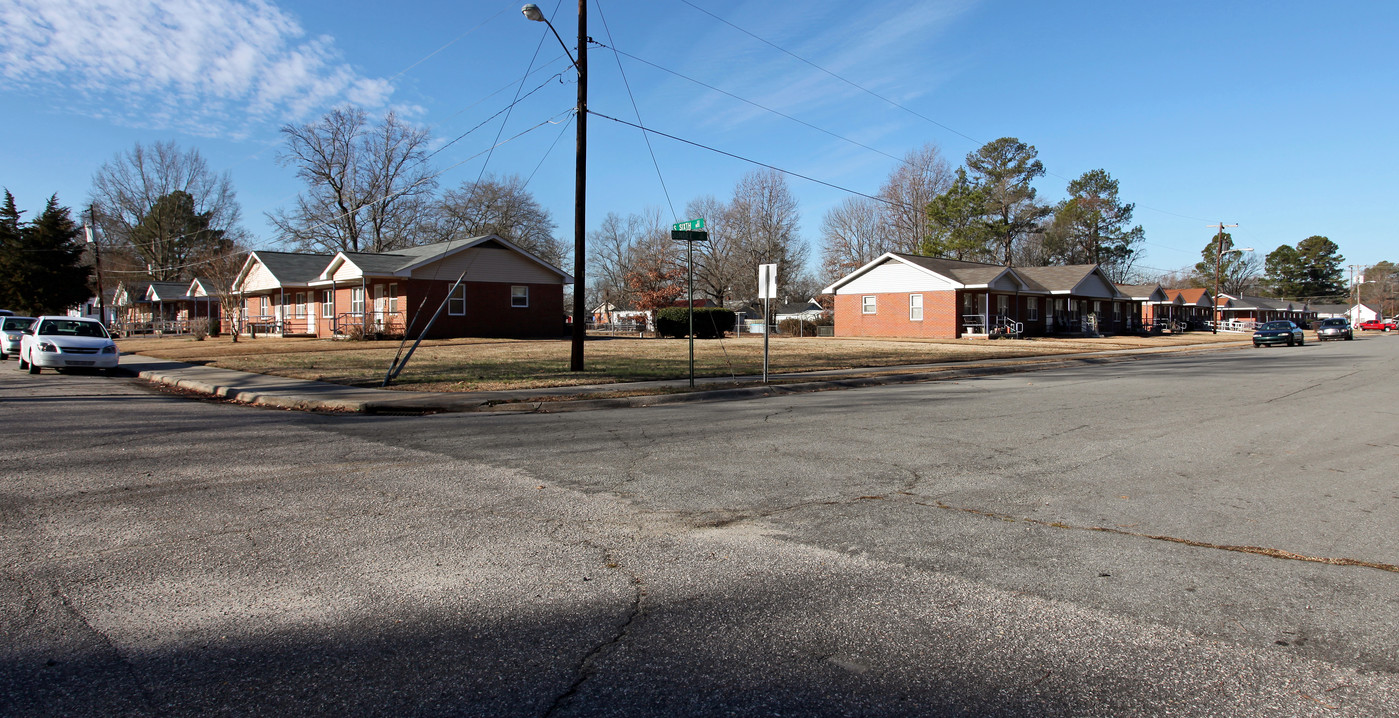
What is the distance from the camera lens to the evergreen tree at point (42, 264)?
51875 millimetres

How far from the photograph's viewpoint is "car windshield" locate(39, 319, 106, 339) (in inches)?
773

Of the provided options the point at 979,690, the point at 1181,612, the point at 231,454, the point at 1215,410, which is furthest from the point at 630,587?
the point at 1215,410

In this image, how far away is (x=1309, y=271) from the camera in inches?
4508

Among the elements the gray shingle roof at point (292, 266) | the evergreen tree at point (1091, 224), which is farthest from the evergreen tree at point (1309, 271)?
the gray shingle roof at point (292, 266)

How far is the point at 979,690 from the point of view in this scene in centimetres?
295

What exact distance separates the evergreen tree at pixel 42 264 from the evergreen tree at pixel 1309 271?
14815cm

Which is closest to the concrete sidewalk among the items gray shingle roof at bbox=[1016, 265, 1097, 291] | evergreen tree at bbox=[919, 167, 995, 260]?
gray shingle roof at bbox=[1016, 265, 1097, 291]

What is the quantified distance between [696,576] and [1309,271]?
14598 cm

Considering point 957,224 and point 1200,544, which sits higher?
point 957,224

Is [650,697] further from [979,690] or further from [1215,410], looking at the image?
[1215,410]

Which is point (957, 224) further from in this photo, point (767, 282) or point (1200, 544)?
point (1200, 544)

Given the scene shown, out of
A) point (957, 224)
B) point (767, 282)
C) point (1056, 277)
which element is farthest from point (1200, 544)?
point (957, 224)

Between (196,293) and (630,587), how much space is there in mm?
61777

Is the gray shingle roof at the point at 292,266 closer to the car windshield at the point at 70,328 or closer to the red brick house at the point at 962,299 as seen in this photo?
the car windshield at the point at 70,328
